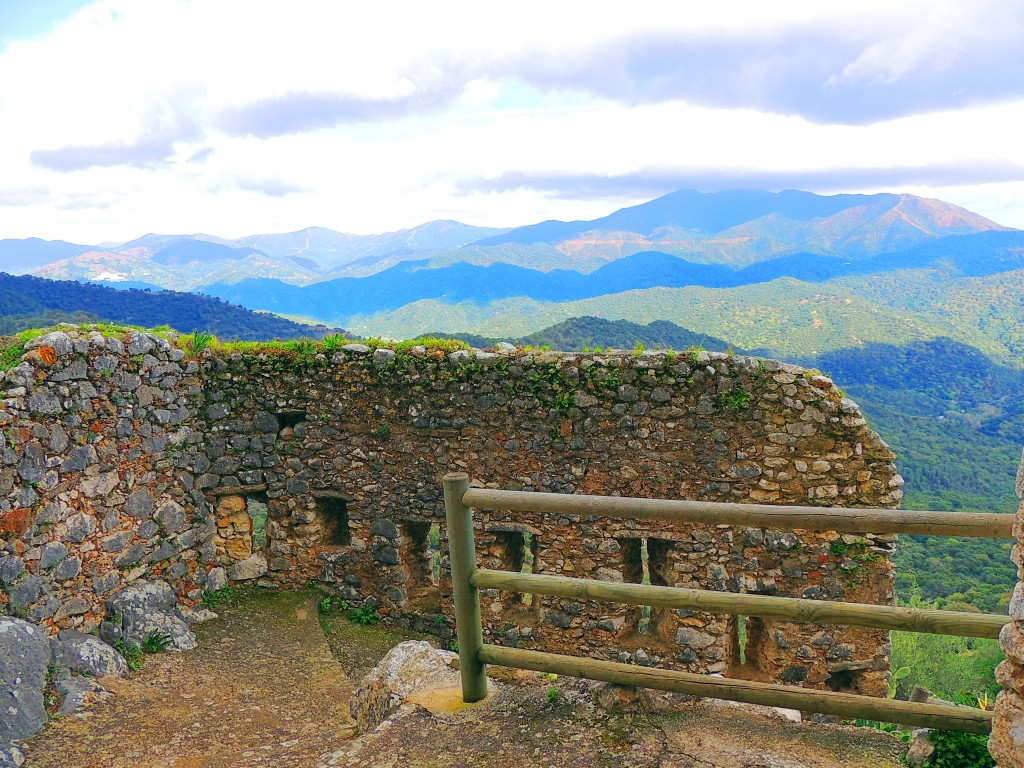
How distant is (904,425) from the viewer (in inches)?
1481

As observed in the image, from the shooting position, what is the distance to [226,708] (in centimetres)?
605

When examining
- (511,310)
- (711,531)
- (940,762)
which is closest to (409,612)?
(711,531)

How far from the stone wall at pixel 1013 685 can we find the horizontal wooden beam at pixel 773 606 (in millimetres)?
294

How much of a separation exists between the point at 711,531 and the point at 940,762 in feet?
13.6

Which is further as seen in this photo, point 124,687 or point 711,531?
point 711,531

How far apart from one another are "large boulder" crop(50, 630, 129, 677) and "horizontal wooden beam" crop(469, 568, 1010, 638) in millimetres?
4720

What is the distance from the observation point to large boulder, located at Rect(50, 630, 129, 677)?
6.15 metres

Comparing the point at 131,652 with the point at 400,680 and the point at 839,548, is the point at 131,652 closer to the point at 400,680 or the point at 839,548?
the point at 400,680

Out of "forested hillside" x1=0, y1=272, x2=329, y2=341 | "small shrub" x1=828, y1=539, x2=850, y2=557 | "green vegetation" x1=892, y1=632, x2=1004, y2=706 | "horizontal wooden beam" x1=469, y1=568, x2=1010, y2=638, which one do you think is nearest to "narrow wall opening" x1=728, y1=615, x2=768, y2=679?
"small shrub" x1=828, y1=539, x2=850, y2=557

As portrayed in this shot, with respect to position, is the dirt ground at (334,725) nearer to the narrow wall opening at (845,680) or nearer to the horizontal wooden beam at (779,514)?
the horizontal wooden beam at (779,514)

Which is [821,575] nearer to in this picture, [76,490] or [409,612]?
[409,612]

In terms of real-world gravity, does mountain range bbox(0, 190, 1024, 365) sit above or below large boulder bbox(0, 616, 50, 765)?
above

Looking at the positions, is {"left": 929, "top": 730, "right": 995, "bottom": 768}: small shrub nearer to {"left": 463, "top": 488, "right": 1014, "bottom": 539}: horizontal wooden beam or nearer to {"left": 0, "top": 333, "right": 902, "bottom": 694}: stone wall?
{"left": 463, "top": 488, "right": 1014, "bottom": 539}: horizontal wooden beam

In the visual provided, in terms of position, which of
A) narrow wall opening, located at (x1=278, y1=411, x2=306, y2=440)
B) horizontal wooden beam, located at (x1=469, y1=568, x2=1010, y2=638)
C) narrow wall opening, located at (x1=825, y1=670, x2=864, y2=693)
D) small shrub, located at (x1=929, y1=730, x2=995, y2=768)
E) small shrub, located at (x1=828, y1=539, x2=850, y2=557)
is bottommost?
narrow wall opening, located at (x1=825, y1=670, x2=864, y2=693)
